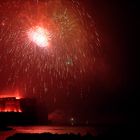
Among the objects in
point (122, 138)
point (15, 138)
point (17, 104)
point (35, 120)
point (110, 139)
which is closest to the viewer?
point (15, 138)

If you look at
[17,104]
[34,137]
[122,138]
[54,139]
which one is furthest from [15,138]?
[17,104]

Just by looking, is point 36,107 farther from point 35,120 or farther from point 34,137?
point 34,137

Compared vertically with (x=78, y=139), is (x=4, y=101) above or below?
above

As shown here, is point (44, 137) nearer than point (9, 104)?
Yes

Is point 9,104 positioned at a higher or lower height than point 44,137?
higher

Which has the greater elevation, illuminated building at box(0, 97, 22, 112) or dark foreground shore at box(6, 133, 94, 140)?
illuminated building at box(0, 97, 22, 112)

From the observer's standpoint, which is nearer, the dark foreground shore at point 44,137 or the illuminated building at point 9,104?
the dark foreground shore at point 44,137

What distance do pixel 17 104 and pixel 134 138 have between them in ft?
211

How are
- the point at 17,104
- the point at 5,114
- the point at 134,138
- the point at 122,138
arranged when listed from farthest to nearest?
the point at 17,104
the point at 5,114
the point at 134,138
the point at 122,138

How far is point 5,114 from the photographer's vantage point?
94.0m

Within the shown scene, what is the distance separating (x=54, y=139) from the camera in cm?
3297

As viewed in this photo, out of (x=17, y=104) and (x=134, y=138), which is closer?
(x=134, y=138)

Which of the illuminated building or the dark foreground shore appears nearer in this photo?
the dark foreground shore

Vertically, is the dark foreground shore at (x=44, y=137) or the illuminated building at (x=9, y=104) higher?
the illuminated building at (x=9, y=104)
